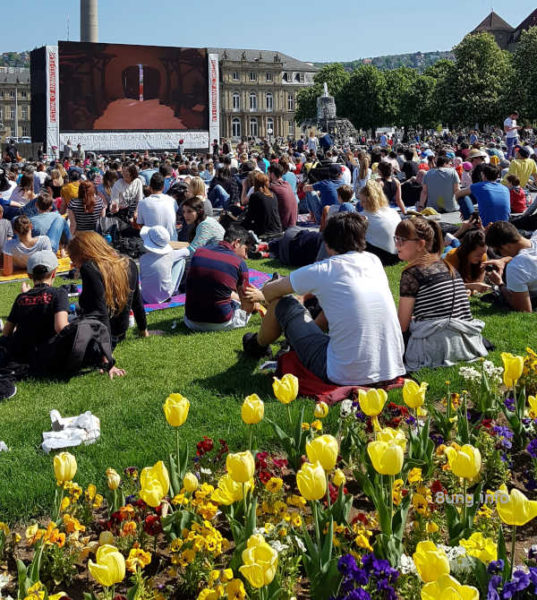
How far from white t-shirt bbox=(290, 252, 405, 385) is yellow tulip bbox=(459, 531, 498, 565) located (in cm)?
225

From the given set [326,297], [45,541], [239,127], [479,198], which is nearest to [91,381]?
[326,297]

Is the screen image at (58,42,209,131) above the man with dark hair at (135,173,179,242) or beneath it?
above

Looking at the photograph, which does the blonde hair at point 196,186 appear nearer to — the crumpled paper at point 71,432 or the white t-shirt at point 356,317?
the white t-shirt at point 356,317

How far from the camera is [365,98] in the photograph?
289 feet

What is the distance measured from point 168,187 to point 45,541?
13.2 meters

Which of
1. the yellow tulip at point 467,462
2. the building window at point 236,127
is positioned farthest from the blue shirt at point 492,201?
the building window at point 236,127

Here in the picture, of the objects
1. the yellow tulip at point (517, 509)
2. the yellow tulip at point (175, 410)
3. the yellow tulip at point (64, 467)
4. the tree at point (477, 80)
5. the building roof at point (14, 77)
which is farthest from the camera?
the building roof at point (14, 77)

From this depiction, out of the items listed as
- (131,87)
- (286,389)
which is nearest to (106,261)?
(286,389)

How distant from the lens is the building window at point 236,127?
109 meters

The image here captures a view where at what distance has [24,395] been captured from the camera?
5574 mm

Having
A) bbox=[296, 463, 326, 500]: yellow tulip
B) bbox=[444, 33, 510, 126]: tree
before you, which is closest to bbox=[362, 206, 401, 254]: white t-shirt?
bbox=[296, 463, 326, 500]: yellow tulip

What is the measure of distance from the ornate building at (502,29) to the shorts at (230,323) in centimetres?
11765

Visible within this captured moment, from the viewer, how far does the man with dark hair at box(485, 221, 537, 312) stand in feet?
22.6

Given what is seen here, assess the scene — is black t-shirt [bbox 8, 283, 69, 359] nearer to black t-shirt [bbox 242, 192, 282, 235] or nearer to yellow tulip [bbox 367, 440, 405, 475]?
yellow tulip [bbox 367, 440, 405, 475]
